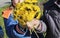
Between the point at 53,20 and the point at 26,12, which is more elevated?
the point at 26,12

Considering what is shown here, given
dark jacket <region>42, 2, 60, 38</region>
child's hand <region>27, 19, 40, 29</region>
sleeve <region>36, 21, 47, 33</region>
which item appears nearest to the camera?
child's hand <region>27, 19, 40, 29</region>

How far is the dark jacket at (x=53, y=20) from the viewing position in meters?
1.69

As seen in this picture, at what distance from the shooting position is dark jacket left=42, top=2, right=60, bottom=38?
169 cm

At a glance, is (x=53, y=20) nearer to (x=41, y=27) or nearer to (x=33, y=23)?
(x=41, y=27)

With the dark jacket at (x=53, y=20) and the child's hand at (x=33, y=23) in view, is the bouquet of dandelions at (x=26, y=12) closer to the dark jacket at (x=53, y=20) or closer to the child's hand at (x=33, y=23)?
the child's hand at (x=33, y=23)

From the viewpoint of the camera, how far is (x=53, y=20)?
170 centimetres

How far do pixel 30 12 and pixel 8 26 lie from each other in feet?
1.39

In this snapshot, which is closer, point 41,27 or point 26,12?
A: point 26,12

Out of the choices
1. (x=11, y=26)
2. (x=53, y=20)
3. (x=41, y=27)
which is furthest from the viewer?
(x=11, y=26)

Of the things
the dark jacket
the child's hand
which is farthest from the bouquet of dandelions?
the dark jacket

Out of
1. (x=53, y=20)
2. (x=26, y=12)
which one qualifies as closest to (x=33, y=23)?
(x=26, y=12)

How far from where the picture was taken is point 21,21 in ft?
4.80

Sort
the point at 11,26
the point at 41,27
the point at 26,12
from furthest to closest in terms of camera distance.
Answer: the point at 11,26 < the point at 41,27 < the point at 26,12

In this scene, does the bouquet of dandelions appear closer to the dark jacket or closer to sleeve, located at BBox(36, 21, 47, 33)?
sleeve, located at BBox(36, 21, 47, 33)
